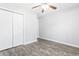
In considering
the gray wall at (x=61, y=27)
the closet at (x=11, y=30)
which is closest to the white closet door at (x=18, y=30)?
the closet at (x=11, y=30)

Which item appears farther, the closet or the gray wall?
the gray wall

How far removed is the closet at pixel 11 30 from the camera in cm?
109

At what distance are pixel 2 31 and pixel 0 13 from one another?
291 mm

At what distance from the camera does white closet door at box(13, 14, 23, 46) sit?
1.09 m

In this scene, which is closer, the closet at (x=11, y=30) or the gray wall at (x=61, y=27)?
the closet at (x=11, y=30)

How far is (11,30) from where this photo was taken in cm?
110

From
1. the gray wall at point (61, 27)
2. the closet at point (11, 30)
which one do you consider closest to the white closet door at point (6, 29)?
the closet at point (11, 30)

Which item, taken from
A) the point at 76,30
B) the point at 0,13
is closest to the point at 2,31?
the point at 0,13

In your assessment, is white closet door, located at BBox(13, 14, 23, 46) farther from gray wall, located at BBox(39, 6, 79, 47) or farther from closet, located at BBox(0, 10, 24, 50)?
gray wall, located at BBox(39, 6, 79, 47)

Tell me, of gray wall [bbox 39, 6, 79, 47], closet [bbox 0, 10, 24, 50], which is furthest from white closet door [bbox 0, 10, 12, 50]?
gray wall [bbox 39, 6, 79, 47]

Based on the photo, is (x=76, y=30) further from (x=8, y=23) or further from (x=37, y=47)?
(x=8, y=23)

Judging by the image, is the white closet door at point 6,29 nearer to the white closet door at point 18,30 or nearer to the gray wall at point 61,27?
the white closet door at point 18,30

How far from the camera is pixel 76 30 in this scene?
1.22m

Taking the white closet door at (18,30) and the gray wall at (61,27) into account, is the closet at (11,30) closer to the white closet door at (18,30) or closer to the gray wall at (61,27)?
the white closet door at (18,30)
